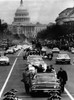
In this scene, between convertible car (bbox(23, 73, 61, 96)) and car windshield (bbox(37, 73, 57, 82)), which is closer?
convertible car (bbox(23, 73, 61, 96))

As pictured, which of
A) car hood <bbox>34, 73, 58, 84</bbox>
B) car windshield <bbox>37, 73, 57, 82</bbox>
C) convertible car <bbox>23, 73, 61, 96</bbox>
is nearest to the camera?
convertible car <bbox>23, 73, 61, 96</bbox>

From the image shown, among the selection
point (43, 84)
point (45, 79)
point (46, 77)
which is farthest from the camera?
point (46, 77)

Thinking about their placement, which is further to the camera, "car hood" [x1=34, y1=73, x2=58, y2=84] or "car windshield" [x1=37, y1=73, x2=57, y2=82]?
"car windshield" [x1=37, y1=73, x2=57, y2=82]

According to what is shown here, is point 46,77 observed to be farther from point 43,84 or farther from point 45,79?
point 43,84

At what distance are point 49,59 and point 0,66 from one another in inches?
521

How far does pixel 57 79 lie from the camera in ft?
84.0

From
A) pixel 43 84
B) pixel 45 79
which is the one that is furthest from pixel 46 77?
pixel 43 84

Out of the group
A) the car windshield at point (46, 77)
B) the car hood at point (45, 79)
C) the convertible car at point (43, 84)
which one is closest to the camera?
the convertible car at point (43, 84)

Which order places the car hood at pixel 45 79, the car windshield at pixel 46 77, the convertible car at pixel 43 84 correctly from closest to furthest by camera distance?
the convertible car at pixel 43 84 < the car hood at pixel 45 79 < the car windshield at pixel 46 77

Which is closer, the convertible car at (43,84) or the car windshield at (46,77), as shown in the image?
the convertible car at (43,84)

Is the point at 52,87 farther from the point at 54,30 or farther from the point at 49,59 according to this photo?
the point at 54,30

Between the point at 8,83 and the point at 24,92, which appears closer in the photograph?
the point at 24,92

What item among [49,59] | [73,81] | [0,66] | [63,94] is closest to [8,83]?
[73,81]

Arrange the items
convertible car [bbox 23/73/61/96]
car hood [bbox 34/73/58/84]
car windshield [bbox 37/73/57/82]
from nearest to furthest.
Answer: convertible car [bbox 23/73/61/96] → car hood [bbox 34/73/58/84] → car windshield [bbox 37/73/57/82]
